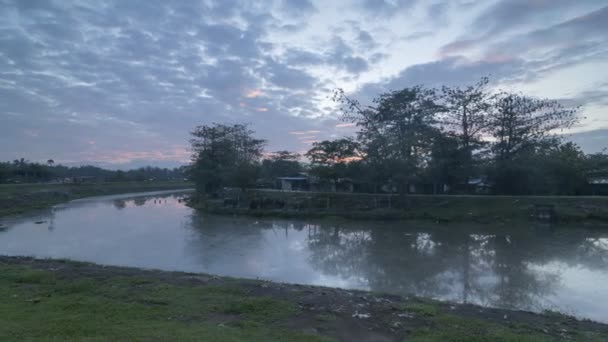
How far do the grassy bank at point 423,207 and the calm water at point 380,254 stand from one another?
1.85 metres

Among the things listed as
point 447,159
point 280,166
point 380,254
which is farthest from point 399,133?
point 280,166

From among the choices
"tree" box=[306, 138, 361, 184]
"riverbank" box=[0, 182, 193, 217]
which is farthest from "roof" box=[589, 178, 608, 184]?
"riverbank" box=[0, 182, 193, 217]

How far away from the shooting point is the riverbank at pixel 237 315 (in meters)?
3.99

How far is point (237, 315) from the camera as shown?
4.72m

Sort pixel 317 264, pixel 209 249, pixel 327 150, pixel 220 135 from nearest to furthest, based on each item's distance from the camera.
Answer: pixel 317 264
pixel 209 249
pixel 327 150
pixel 220 135

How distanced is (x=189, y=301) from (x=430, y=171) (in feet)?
67.8

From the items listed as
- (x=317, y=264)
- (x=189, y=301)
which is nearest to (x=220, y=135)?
(x=317, y=264)

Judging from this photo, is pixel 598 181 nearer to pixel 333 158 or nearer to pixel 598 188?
pixel 598 188

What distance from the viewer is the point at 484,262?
10.3 meters

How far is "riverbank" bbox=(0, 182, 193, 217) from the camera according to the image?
26.4m

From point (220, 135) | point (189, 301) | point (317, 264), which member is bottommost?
point (317, 264)

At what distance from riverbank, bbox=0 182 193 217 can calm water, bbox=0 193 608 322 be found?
403 inches

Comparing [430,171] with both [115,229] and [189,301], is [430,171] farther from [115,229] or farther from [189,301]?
[189,301]

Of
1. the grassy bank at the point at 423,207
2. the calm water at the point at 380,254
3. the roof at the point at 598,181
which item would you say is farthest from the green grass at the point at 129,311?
the roof at the point at 598,181
